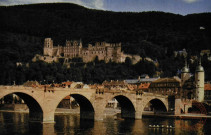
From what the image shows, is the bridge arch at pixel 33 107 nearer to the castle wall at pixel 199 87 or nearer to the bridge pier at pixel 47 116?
the bridge pier at pixel 47 116

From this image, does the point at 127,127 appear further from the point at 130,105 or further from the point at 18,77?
the point at 18,77

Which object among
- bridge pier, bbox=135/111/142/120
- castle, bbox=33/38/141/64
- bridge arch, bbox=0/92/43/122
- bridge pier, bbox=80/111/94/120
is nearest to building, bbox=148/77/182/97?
bridge pier, bbox=135/111/142/120

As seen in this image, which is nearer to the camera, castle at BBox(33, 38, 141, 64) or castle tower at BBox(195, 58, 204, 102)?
castle tower at BBox(195, 58, 204, 102)

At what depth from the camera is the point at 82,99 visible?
6906 centimetres

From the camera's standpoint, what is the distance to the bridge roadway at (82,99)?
58.9 metres

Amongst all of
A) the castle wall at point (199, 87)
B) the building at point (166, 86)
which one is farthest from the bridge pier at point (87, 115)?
the building at point (166, 86)

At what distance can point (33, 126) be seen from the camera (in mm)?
57312

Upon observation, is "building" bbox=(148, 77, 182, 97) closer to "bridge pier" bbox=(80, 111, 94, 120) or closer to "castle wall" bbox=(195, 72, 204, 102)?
"castle wall" bbox=(195, 72, 204, 102)

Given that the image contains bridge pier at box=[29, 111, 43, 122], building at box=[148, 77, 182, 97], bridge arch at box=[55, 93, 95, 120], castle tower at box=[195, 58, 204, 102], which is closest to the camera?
bridge pier at box=[29, 111, 43, 122]

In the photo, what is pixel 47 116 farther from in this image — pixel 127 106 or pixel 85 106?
pixel 127 106

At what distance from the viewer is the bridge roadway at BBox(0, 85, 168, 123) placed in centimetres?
5888

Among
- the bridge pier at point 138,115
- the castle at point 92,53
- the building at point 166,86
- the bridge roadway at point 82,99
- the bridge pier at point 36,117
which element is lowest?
the bridge pier at point 138,115

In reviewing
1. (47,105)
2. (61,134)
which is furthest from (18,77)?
(61,134)

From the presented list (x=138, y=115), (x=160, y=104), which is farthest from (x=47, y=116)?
(x=160, y=104)
